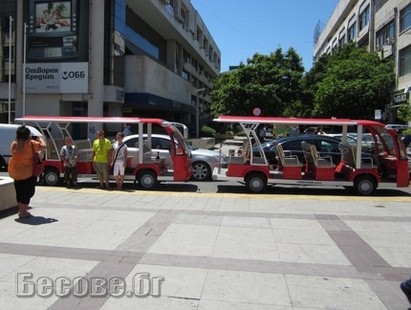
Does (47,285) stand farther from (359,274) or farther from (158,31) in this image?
(158,31)

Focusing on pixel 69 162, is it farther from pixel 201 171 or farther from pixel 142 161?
pixel 201 171

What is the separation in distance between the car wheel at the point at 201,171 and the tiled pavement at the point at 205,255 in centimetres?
477

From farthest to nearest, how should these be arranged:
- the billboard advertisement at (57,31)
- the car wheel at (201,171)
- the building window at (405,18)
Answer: the building window at (405,18)
the billboard advertisement at (57,31)
the car wheel at (201,171)

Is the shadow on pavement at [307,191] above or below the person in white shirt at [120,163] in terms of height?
below

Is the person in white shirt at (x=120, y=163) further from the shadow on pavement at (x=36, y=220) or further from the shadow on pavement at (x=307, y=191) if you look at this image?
the shadow on pavement at (x=36, y=220)

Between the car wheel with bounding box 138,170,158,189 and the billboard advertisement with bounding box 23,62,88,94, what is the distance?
1802 centimetres

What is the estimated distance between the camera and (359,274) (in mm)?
5113

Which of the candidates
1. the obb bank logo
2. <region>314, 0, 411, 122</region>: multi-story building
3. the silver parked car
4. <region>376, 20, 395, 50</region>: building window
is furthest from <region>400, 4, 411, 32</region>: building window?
the silver parked car

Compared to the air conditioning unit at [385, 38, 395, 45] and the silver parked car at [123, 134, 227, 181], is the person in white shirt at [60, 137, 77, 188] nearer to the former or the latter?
the silver parked car at [123, 134, 227, 181]

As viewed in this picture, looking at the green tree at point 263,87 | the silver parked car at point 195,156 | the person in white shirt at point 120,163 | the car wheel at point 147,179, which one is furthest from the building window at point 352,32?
the person in white shirt at point 120,163

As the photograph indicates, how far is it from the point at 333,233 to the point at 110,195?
542cm

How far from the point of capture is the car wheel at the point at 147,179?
39.4 ft

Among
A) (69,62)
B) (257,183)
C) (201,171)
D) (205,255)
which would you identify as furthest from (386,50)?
(205,255)

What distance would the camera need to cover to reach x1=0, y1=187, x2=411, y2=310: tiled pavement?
433 cm
